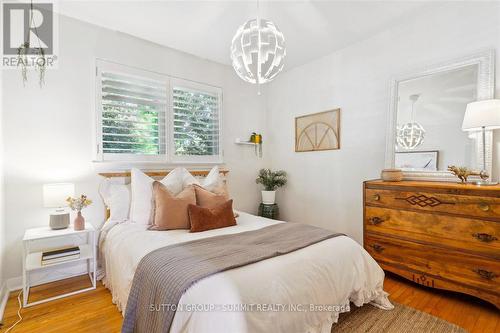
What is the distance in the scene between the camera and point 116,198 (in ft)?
8.29

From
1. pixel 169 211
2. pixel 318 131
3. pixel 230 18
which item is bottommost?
pixel 169 211

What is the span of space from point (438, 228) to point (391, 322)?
0.90 metres

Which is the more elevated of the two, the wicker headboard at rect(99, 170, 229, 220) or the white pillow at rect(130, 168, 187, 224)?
the wicker headboard at rect(99, 170, 229, 220)

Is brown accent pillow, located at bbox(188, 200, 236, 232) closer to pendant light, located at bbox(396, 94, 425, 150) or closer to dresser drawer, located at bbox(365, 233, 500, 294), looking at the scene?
dresser drawer, located at bbox(365, 233, 500, 294)

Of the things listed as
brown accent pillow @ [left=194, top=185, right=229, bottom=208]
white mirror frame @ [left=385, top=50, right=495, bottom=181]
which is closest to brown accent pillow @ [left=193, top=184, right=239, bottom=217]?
brown accent pillow @ [left=194, top=185, right=229, bottom=208]

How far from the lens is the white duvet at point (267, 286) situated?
116 centimetres

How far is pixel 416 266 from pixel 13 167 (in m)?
3.84

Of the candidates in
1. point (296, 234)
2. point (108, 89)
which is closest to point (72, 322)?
point (296, 234)

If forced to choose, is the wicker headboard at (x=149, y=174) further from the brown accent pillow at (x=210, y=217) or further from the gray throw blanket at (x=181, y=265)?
the gray throw blanket at (x=181, y=265)

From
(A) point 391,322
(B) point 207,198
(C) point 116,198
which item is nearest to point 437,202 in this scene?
(A) point 391,322

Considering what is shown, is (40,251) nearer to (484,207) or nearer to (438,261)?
(438,261)

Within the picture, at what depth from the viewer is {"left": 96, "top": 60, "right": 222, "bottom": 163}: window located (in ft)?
8.93

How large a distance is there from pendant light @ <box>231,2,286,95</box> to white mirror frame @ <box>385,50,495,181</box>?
1711mm

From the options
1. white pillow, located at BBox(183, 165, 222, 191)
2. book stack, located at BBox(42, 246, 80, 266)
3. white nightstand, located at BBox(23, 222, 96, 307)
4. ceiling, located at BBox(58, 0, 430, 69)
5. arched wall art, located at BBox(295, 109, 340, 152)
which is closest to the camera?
white nightstand, located at BBox(23, 222, 96, 307)
